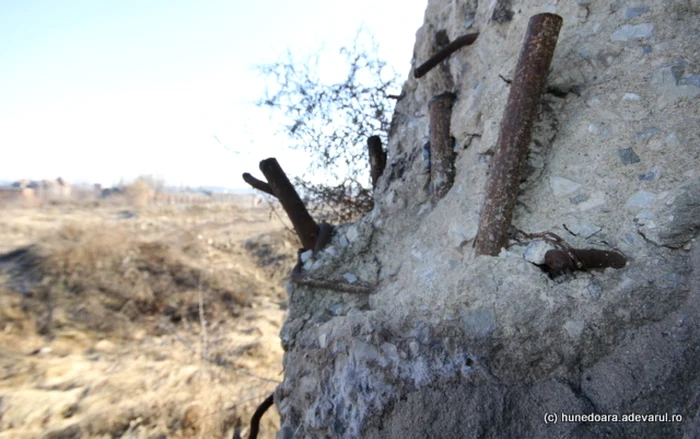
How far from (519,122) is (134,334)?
632 cm

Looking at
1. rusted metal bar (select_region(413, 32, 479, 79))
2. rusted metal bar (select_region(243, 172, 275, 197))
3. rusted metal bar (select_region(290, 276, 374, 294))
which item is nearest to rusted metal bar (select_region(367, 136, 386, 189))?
rusted metal bar (select_region(413, 32, 479, 79))

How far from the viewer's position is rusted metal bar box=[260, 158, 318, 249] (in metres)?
2.37

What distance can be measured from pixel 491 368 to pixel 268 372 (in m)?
4.30

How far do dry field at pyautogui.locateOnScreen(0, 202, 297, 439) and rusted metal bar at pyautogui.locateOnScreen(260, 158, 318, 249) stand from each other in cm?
245

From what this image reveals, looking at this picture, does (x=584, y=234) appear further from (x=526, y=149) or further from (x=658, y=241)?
(x=526, y=149)

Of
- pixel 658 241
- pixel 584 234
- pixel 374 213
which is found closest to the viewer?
pixel 658 241

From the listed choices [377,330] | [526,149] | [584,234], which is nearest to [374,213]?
[377,330]

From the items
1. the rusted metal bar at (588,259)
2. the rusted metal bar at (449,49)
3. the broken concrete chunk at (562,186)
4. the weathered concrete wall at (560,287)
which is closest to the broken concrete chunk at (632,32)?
the weathered concrete wall at (560,287)

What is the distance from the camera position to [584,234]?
1.46 m

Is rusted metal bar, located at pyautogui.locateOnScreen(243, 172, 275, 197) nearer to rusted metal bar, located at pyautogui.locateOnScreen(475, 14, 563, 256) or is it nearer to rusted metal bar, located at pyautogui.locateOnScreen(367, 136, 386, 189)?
rusted metal bar, located at pyautogui.locateOnScreen(367, 136, 386, 189)

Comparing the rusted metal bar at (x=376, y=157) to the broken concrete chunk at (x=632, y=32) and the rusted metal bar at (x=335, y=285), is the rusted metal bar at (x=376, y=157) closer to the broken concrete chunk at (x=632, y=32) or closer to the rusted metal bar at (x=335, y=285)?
the rusted metal bar at (x=335, y=285)

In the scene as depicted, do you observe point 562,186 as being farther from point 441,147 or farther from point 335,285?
point 335,285

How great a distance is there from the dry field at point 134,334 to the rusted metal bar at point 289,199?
245cm

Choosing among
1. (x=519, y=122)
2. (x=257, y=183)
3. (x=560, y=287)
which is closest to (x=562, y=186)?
(x=519, y=122)
